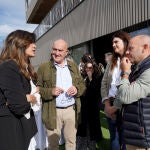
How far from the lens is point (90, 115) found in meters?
5.89

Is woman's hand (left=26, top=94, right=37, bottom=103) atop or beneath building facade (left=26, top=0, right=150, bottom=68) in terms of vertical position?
beneath

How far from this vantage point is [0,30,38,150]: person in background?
3041mm

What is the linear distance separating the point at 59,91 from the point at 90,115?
5.56 feet

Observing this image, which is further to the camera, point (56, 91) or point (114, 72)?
point (56, 91)

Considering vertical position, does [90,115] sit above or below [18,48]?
below

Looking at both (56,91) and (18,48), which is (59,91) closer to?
(56,91)

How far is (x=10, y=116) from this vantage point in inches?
125

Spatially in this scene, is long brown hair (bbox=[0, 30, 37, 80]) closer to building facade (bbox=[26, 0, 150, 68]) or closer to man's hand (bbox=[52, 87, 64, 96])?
man's hand (bbox=[52, 87, 64, 96])

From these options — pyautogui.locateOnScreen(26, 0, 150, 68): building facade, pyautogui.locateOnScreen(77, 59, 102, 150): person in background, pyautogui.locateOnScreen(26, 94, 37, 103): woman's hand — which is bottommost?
pyautogui.locateOnScreen(77, 59, 102, 150): person in background

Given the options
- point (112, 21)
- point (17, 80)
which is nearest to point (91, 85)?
point (17, 80)

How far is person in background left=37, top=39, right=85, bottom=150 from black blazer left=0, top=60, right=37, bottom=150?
1.11m

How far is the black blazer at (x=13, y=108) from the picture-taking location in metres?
3.03

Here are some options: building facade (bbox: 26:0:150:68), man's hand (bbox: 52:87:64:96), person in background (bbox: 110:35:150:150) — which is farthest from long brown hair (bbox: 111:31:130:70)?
building facade (bbox: 26:0:150:68)

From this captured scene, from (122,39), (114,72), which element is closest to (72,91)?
(114,72)
